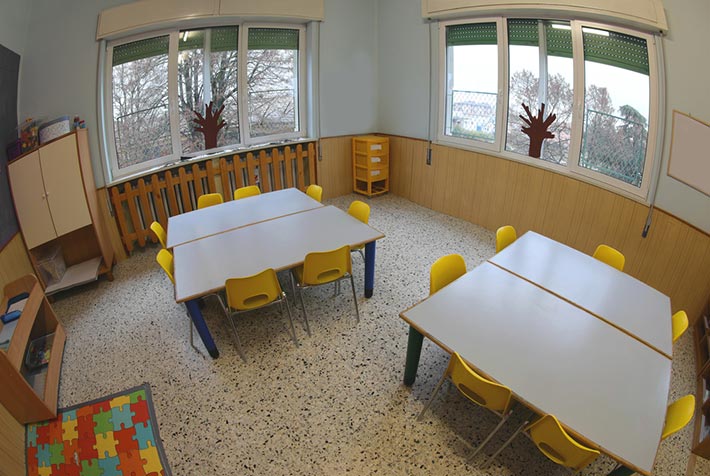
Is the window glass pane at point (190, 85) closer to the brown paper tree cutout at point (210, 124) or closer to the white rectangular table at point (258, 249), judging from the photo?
the brown paper tree cutout at point (210, 124)

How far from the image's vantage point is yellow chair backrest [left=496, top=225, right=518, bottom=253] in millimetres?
2980

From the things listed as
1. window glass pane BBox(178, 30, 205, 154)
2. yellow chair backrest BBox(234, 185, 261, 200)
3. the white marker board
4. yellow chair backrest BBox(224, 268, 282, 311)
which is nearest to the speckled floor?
yellow chair backrest BBox(224, 268, 282, 311)

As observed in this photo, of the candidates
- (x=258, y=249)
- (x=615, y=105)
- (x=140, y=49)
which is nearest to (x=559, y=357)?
(x=258, y=249)

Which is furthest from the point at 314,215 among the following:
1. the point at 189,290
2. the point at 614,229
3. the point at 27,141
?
the point at 614,229

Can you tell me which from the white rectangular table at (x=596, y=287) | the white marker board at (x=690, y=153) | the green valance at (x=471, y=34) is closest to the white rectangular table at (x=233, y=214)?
the white rectangular table at (x=596, y=287)

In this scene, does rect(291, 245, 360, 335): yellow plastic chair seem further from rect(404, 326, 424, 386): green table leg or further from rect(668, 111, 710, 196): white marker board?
rect(668, 111, 710, 196): white marker board

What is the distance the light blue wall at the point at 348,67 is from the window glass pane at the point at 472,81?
1380 mm

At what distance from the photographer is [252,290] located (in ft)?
8.53

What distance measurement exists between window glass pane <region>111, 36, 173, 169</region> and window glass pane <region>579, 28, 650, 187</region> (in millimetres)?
4781

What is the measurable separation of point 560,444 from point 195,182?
470 cm

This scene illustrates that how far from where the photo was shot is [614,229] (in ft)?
11.6

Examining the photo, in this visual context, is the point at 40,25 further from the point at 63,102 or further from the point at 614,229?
the point at 614,229

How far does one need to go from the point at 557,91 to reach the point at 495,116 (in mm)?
762

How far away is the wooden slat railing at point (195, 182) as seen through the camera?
167 inches
